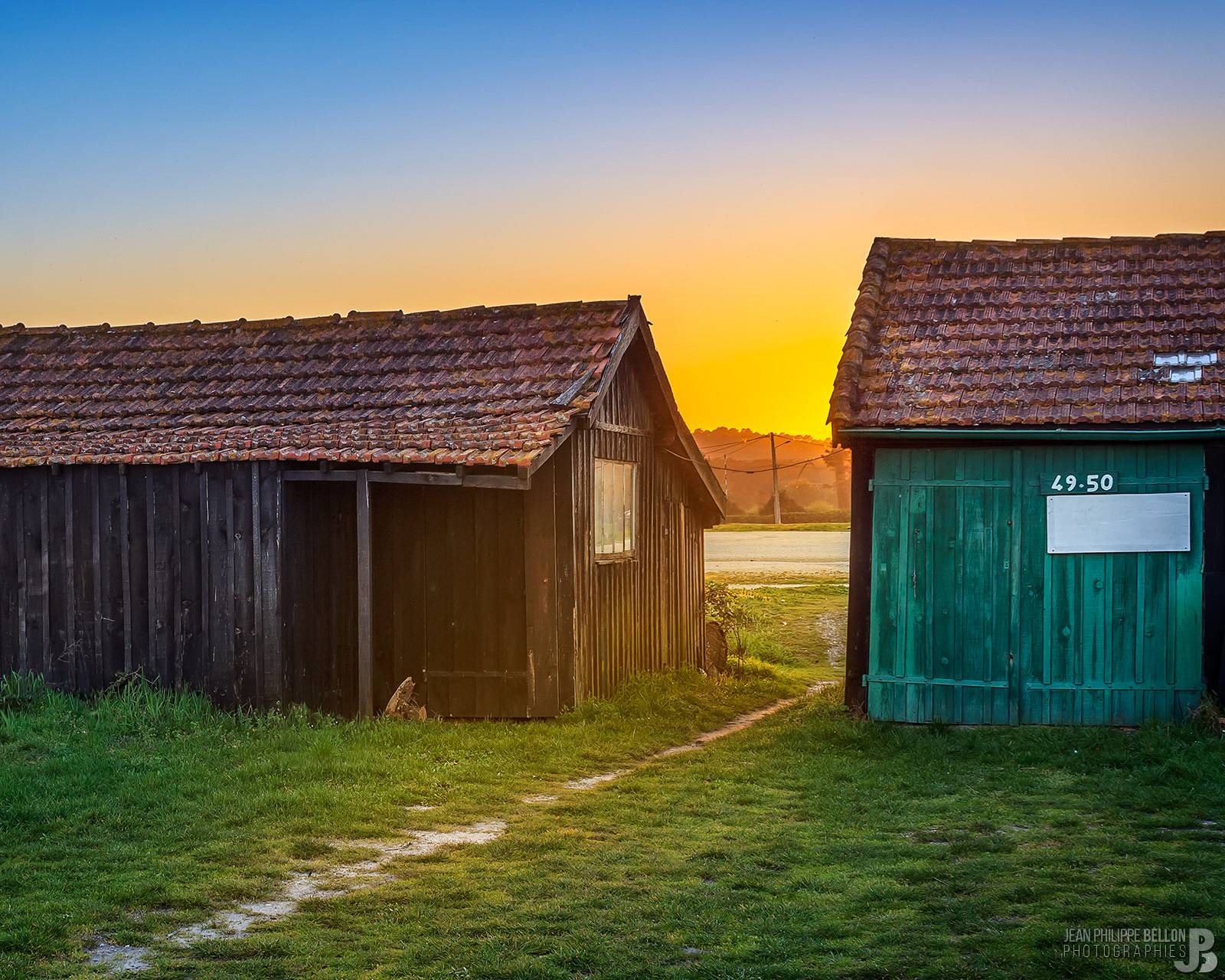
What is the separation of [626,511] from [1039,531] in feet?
16.4

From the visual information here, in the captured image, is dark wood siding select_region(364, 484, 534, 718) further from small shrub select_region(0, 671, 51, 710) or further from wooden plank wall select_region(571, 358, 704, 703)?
small shrub select_region(0, 671, 51, 710)

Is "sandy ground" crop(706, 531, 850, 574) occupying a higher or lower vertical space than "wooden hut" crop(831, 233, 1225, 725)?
lower

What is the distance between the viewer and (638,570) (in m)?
16.2

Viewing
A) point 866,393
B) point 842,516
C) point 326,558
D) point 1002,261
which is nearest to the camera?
point 866,393

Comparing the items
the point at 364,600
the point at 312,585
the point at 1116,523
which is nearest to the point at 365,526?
the point at 364,600

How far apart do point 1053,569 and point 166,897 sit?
8889 millimetres

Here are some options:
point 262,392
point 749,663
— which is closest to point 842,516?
point 749,663

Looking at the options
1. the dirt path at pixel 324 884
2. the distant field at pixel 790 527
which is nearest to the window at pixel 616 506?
the dirt path at pixel 324 884

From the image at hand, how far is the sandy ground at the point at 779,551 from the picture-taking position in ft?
113

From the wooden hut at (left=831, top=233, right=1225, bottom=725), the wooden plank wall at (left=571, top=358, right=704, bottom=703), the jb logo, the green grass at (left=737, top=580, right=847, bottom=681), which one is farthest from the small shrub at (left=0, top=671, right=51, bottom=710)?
the jb logo

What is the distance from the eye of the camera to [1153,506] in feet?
41.7

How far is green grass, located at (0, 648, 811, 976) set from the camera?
755 cm

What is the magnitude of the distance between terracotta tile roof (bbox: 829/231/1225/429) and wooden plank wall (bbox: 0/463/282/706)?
6.30m

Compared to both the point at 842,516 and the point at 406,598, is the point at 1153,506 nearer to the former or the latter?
the point at 406,598
